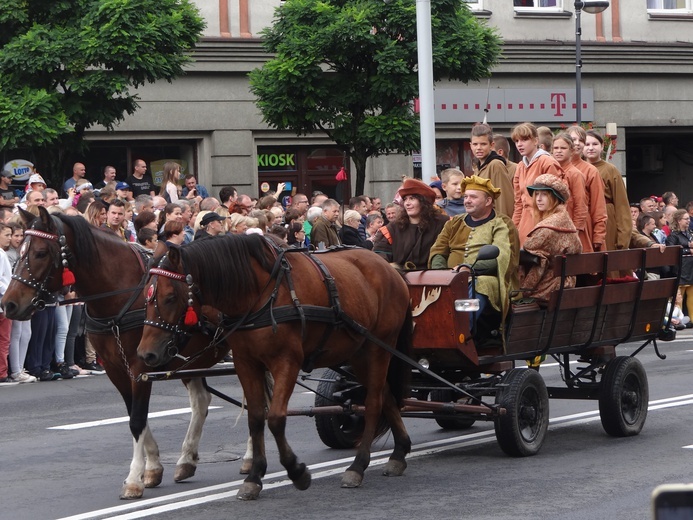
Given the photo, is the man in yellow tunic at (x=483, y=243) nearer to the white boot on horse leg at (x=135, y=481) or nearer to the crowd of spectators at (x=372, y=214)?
the crowd of spectators at (x=372, y=214)

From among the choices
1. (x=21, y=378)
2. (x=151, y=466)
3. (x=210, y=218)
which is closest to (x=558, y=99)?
(x=21, y=378)

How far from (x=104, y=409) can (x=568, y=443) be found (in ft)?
15.6

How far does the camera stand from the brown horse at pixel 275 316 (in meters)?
7.55

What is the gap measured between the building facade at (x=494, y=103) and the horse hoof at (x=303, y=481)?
640 inches

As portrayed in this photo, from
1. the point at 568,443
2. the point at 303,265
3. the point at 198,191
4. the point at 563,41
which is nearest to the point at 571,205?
the point at 568,443

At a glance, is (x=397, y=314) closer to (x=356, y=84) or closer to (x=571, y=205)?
(x=571, y=205)

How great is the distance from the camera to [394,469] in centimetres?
859

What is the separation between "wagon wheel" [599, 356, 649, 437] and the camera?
31.9 feet

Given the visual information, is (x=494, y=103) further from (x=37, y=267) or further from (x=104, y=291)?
(x=37, y=267)

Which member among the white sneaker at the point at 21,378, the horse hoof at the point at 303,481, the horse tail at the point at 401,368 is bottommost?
the white sneaker at the point at 21,378

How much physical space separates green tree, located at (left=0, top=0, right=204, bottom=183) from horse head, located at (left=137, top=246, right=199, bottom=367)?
10478 millimetres

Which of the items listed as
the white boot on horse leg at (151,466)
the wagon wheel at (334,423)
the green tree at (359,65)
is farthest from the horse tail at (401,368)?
the green tree at (359,65)

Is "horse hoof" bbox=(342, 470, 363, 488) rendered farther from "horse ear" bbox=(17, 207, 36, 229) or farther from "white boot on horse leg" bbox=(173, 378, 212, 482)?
"horse ear" bbox=(17, 207, 36, 229)

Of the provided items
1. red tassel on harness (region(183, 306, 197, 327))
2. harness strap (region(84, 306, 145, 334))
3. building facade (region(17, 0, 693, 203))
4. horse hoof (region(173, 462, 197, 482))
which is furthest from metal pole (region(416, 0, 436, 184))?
red tassel on harness (region(183, 306, 197, 327))
